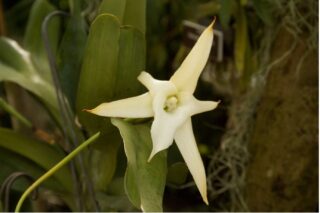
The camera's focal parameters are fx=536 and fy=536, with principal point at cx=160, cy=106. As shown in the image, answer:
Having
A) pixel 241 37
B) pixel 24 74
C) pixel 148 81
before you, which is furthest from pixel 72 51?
pixel 241 37

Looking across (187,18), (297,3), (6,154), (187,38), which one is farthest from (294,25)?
(6,154)

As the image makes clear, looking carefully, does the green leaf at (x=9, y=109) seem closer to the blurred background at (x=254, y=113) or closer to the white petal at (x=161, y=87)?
the blurred background at (x=254, y=113)

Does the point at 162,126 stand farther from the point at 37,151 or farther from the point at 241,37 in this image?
the point at 241,37

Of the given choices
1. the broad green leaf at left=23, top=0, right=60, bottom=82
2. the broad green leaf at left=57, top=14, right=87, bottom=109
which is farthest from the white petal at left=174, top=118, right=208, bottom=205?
the broad green leaf at left=23, top=0, right=60, bottom=82

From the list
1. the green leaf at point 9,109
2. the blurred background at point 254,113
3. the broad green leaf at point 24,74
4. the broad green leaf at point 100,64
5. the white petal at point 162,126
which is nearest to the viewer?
the white petal at point 162,126

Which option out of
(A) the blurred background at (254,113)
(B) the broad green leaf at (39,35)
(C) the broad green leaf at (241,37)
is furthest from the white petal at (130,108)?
(C) the broad green leaf at (241,37)
